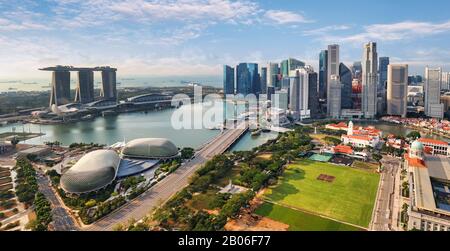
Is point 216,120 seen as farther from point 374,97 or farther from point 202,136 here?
point 374,97

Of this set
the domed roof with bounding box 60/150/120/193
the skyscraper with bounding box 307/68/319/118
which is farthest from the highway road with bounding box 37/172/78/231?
the skyscraper with bounding box 307/68/319/118

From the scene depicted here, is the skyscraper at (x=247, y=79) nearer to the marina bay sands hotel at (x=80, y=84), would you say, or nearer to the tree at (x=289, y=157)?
the marina bay sands hotel at (x=80, y=84)

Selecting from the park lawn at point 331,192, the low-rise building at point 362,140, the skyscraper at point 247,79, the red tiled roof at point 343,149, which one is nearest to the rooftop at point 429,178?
the park lawn at point 331,192

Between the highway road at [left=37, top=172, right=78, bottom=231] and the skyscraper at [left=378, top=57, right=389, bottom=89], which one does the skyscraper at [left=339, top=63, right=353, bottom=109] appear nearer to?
the skyscraper at [left=378, top=57, right=389, bottom=89]

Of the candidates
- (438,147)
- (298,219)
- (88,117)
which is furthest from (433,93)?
(88,117)

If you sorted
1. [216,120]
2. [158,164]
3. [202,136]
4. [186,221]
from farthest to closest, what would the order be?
[216,120] → [202,136] → [158,164] → [186,221]
